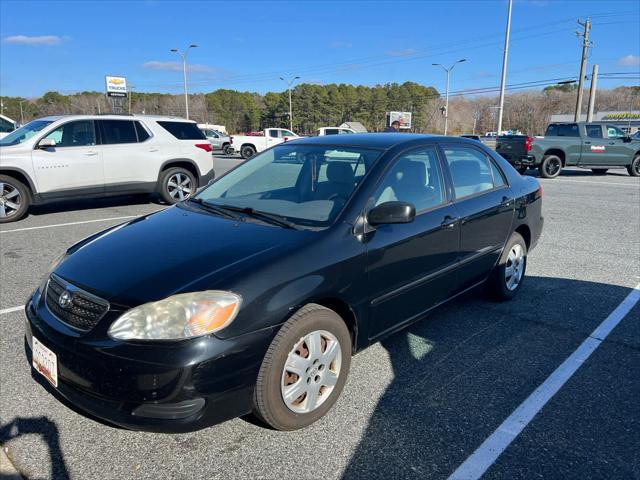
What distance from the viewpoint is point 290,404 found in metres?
2.49

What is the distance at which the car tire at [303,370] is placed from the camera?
2.36 metres

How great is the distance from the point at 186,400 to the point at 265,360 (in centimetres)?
41

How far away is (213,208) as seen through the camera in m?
3.41

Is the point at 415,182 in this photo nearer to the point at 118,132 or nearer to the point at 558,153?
the point at 118,132

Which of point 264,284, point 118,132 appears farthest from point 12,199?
point 264,284

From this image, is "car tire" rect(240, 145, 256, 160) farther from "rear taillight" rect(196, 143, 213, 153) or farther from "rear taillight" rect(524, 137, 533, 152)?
"rear taillight" rect(196, 143, 213, 153)

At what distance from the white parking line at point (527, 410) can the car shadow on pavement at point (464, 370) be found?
4 cm

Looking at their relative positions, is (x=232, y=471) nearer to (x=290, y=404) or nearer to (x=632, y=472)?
(x=290, y=404)

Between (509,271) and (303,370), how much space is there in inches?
108

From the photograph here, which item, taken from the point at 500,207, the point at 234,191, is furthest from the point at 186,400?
the point at 500,207

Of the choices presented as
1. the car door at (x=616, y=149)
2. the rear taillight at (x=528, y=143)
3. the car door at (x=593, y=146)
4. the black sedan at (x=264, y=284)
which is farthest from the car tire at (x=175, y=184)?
the car door at (x=616, y=149)

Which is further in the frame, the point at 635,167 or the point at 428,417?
the point at 635,167

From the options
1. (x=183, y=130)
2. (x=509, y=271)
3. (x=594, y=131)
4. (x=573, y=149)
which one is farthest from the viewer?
(x=594, y=131)

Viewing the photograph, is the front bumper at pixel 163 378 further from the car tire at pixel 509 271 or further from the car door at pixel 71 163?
the car door at pixel 71 163
